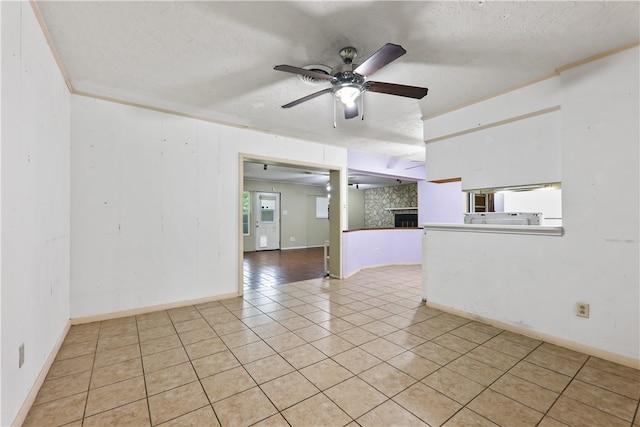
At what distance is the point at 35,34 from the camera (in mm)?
1798

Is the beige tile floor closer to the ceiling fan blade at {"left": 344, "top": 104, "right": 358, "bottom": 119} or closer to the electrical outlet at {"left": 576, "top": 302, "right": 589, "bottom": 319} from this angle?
the electrical outlet at {"left": 576, "top": 302, "right": 589, "bottom": 319}

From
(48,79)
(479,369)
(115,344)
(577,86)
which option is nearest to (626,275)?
(479,369)

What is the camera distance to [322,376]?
6.61 feet

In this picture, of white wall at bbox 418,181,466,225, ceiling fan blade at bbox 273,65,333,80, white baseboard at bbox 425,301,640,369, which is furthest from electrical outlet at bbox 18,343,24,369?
white wall at bbox 418,181,466,225

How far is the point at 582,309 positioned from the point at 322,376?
90.6 inches

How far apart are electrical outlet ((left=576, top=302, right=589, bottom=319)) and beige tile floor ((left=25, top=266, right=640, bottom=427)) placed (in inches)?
13.4

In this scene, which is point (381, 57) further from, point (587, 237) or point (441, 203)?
point (441, 203)

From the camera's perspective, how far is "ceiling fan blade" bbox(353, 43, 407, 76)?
1.65m

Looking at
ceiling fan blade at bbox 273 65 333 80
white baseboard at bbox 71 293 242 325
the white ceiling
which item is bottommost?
white baseboard at bbox 71 293 242 325

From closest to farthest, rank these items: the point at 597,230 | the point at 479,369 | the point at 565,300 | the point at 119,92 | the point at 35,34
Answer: the point at 35,34 → the point at 479,369 → the point at 597,230 → the point at 565,300 → the point at 119,92

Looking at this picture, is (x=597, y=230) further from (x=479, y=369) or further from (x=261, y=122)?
(x=261, y=122)

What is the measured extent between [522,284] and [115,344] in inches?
154

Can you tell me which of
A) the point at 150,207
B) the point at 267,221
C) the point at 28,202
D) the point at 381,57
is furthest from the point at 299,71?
the point at 267,221

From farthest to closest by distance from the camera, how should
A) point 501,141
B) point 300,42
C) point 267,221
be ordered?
point 267,221 < point 501,141 < point 300,42
